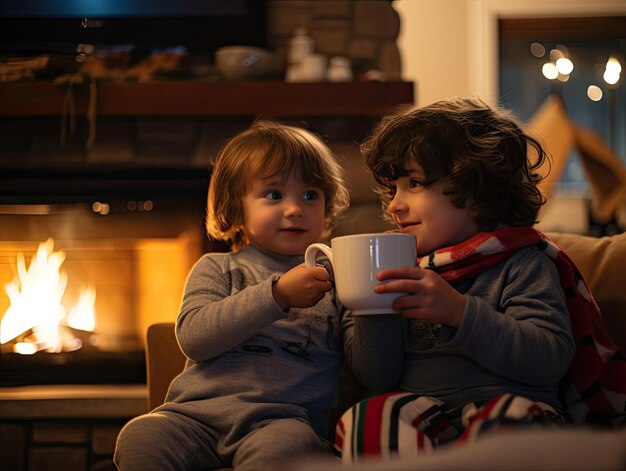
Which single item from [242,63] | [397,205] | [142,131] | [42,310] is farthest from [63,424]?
[397,205]

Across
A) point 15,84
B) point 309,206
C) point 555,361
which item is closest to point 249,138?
point 309,206

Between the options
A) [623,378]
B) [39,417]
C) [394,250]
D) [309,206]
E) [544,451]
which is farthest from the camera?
[39,417]

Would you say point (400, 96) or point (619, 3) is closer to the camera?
point (400, 96)

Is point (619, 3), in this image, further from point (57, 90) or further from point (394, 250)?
point (394, 250)

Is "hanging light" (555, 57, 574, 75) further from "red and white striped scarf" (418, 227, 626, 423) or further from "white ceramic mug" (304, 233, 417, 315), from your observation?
"white ceramic mug" (304, 233, 417, 315)

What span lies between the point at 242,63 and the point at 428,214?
146 centimetres

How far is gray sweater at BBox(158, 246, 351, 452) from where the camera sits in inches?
46.8

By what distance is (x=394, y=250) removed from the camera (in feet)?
3.18

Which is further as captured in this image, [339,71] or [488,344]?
[339,71]

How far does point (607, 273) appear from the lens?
4.46 ft

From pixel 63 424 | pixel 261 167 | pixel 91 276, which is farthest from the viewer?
pixel 91 276

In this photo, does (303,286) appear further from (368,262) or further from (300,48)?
(300,48)

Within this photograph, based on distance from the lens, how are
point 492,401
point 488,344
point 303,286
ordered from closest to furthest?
1. point 492,401
2. point 488,344
3. point 303,286

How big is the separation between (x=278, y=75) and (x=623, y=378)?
5.84 ft
